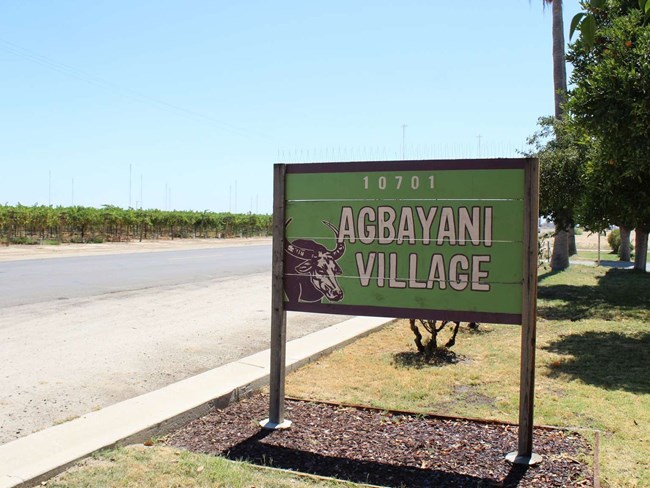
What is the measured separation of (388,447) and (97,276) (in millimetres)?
12925

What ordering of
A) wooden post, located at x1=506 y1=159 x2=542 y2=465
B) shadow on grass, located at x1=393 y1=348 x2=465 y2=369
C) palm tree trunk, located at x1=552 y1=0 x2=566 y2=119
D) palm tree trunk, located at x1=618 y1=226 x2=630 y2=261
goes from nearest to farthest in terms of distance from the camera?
wooden post, located at x1=506 y1=159 x2=542 y2=465 → shadow on grass, located at x1=393 y1=348 x2=465 y2=369 → palm tree trunk, located at x1=552 y1=0 x2=566 y2=119 → palm tree trunk, located at x1=618 y1=226 x2=630 y2=261

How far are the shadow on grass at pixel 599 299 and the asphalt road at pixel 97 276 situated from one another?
8.07 meters

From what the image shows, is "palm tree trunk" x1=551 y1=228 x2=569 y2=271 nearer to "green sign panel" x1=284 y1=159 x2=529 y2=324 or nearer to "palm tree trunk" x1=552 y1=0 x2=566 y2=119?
"palm tree trunk" x1=552 y1=0 x2=566 y2=119

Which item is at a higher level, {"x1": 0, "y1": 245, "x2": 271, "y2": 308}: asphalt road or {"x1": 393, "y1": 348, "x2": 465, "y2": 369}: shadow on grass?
{"x1": 0, "y1": 245, "x2": 271, "y2": 308}: asphalt road

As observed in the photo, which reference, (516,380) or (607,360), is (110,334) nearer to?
(516,380)

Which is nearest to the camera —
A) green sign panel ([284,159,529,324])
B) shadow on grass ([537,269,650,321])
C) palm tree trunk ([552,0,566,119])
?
green sign panel ([284,159,529,324])

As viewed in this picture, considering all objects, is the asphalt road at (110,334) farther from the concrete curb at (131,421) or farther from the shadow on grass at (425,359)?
the shadow on grass at (425,359)

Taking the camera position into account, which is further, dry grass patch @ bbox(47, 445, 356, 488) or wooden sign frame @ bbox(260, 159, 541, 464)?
wooden sign frame @ bbox(260, 159, 541, 464)

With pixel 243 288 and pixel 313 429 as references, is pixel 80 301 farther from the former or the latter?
pixel 313 429

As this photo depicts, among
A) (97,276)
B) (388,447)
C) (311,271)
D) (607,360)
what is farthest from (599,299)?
(97,276)

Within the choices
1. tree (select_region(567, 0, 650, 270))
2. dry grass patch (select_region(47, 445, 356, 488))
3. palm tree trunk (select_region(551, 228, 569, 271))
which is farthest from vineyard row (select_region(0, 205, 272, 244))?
dry grass patch (select_region(47, 445, 356, 488))

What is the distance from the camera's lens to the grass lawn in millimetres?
3604

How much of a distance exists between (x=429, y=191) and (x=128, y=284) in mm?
10852

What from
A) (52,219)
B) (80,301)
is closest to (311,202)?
(80,301)
